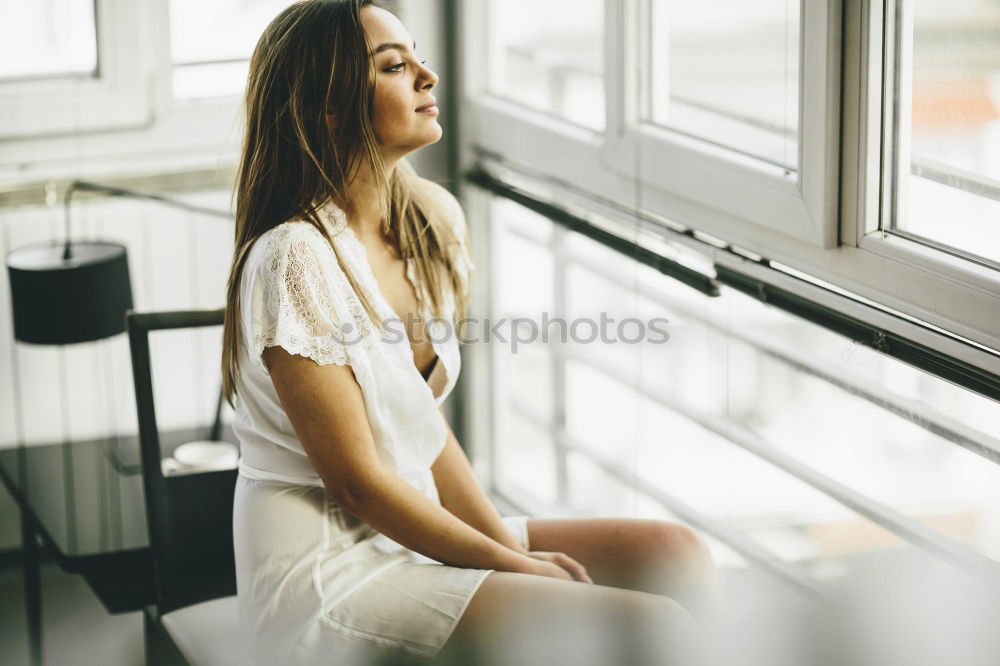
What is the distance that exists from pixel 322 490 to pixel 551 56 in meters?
0.67

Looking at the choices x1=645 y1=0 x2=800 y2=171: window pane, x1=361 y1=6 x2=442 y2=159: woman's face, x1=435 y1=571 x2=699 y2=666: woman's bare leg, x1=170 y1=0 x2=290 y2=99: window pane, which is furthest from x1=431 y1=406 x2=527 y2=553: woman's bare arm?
x1=170 y1=0 x2=290 y2=99: window pane

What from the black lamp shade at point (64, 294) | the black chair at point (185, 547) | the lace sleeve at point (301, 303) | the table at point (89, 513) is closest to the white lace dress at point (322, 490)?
the lace sleeve at point (301, 303)

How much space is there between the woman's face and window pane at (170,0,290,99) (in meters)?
0.39

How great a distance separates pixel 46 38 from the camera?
1.19m

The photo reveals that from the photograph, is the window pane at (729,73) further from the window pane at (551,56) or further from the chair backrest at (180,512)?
the chair backrest at (180,512)

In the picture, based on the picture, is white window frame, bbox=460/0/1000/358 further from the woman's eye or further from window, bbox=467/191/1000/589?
the woman's eye

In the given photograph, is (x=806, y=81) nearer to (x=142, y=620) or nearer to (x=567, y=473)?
(x=567, y=473)

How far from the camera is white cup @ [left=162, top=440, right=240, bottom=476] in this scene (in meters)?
1.34

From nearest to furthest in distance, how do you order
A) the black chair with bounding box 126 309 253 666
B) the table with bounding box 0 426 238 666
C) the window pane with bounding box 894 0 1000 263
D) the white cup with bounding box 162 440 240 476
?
1. the window pane with bounding box 894 0 1000 263
2. the black chair with bounding box 126 309 253 666
3. the table with bounding box 0 426 238 666
4. the white cup with bounding box 162 440 240 476

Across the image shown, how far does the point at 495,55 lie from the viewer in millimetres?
1415

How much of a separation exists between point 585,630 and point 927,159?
1.46 ft

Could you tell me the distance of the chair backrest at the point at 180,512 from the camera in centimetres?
109

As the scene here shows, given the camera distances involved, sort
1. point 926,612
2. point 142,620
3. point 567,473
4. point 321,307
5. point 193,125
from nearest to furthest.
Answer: point 926,612 → point 321,307 → point 142,620 → point 193,125 → point 567,473

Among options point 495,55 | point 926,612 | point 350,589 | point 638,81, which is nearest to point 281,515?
point 350,589
